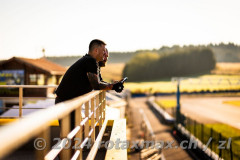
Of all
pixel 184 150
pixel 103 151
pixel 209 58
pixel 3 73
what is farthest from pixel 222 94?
pixel 103 151

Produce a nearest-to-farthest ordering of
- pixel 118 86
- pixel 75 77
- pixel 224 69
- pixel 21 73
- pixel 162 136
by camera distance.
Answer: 1. pixel 75 77
2. pixel 118 86
3. pixel 21 73
4. pixel 162 136
5. pixel 224 69

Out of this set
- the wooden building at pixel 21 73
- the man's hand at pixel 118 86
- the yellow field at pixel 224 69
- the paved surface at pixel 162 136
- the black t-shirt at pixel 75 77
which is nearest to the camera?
the black t-shirt at pixel 75 77

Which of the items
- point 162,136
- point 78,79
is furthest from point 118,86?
point 162,136

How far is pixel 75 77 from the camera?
10.4ft

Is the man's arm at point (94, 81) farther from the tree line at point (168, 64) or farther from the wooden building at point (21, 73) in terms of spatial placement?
the tree line at point (168, 64)

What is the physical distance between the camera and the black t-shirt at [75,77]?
316cm

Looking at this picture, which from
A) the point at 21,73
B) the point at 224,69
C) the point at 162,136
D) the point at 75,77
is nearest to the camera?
the point at 75,77

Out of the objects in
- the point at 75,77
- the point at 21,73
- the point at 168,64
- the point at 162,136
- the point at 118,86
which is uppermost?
the point at 168,64

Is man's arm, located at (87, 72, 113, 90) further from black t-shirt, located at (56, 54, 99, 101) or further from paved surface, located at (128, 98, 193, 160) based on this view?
paved surface, located at (128, 98, 193, 160)

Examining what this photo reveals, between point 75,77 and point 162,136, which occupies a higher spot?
point 75,77

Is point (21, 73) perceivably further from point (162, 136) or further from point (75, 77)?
point (75, 77)

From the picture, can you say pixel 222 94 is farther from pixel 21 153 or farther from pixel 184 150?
pixel 21 153

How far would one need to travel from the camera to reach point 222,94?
8388 cm

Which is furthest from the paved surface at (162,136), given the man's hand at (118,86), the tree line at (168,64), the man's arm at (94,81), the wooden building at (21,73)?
the tree line at (168,64)
